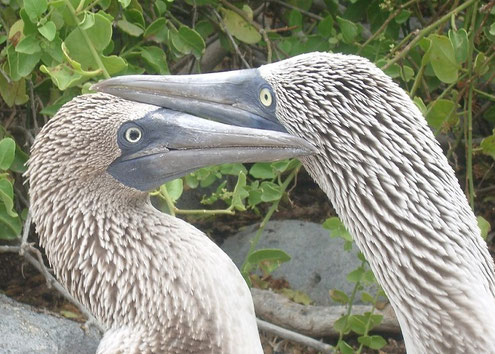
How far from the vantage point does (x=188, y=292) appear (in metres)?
3.25

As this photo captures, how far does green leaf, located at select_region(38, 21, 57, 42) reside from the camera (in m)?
3.56

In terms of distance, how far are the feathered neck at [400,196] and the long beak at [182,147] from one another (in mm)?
119

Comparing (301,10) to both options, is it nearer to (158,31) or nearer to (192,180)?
(158,31)

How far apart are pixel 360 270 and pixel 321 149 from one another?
4.30 feet

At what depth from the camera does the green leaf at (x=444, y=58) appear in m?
3.72

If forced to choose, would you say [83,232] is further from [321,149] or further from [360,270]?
[360,270]

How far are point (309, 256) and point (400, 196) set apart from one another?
102 inches

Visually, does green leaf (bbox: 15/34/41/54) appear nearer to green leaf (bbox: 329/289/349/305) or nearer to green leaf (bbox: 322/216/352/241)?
green leaf (bbox: 322/216/352/241)

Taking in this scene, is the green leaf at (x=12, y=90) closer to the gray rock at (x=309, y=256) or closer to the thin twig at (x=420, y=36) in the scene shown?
the thin twig at (x=420, y=36)

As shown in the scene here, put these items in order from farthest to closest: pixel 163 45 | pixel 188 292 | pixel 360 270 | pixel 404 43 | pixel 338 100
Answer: pixel 163 45, pixel 404 43, pixel 360 270, pixel 188 292, pixel 338 100

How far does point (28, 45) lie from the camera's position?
147 inches

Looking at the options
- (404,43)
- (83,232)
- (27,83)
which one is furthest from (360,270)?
(27,83)

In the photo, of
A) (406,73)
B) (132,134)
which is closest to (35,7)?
(132,134)

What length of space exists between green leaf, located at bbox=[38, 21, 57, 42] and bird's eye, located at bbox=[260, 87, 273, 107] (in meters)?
0.95
